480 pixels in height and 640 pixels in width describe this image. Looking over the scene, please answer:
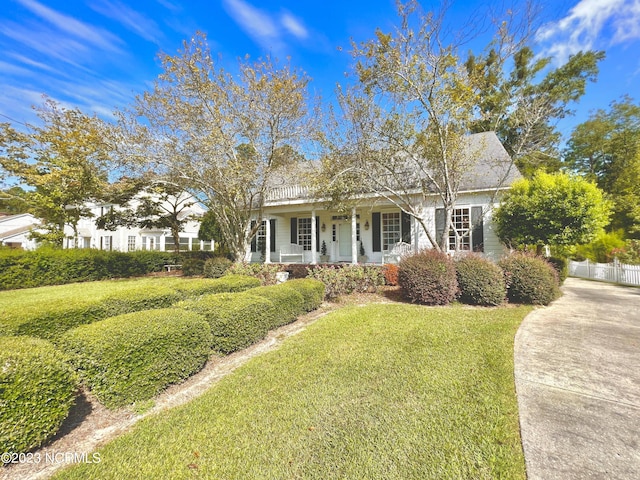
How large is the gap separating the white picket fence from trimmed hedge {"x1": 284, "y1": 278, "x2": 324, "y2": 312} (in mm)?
12136

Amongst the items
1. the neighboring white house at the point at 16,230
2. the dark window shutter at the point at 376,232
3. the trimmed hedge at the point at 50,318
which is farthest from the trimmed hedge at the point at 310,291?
the neighboring white house at the point at 16,230

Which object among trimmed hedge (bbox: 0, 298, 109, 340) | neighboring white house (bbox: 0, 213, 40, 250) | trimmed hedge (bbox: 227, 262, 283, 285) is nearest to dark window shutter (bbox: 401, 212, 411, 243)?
trimmed hedge (bbox: 227, 262, 283, 285)

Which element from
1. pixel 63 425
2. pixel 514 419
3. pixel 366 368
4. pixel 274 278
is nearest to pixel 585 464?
pixel 514 419

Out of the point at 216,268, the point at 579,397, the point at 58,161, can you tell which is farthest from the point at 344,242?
the point at 58,161

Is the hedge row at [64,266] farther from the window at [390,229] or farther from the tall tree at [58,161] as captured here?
the window at [390,229]

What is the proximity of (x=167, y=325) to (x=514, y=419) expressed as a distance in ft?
12.5

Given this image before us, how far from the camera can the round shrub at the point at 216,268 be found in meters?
13.3

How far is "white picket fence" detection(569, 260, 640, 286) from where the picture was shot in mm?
11055

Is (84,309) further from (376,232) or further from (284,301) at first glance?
(376,232)

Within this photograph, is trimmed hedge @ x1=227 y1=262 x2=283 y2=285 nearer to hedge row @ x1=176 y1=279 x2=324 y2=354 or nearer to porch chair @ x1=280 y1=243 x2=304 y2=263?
porch chair @ x1=280 y1=243 x2=304 y2=263

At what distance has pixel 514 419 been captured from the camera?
108 inches

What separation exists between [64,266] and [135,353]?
45.6 feet

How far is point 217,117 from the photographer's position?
1031cm

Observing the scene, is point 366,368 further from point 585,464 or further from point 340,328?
point 585,464
